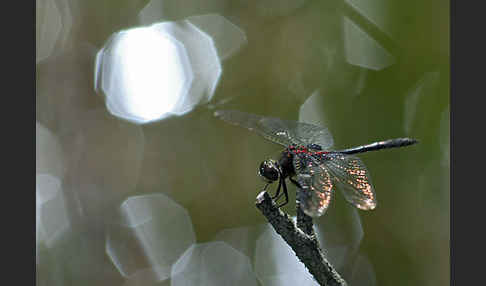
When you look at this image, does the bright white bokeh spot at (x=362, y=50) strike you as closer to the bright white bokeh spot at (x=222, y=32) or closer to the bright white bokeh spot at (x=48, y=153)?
the bright white bokeh spot at (x=222, y=32)

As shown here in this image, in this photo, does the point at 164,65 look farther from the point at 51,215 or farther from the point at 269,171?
the point at 269,171

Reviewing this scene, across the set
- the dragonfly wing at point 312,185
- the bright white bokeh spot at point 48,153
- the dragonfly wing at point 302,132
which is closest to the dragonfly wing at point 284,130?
the dragonfly wing at point 302,132

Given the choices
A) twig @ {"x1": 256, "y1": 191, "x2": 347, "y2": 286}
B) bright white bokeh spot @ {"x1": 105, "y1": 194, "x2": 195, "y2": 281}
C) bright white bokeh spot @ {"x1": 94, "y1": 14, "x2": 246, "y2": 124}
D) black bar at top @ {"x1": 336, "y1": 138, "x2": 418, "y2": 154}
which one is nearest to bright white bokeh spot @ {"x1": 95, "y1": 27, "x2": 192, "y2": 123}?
bright white bokeh spot @ {"x1": 94, "y1": 14, "x2": 246, "y2": 124}

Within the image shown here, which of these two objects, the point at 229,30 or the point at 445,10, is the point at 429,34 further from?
the point at 229,30

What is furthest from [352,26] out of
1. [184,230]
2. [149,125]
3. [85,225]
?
[85,225]

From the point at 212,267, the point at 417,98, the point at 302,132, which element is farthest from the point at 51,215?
the point at 417,98

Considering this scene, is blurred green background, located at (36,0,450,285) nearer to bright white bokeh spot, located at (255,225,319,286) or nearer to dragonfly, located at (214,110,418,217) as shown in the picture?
bright white bokeh spot, located at (255,225,319,286)

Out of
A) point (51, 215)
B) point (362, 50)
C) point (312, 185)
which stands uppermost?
point (312, 185)
